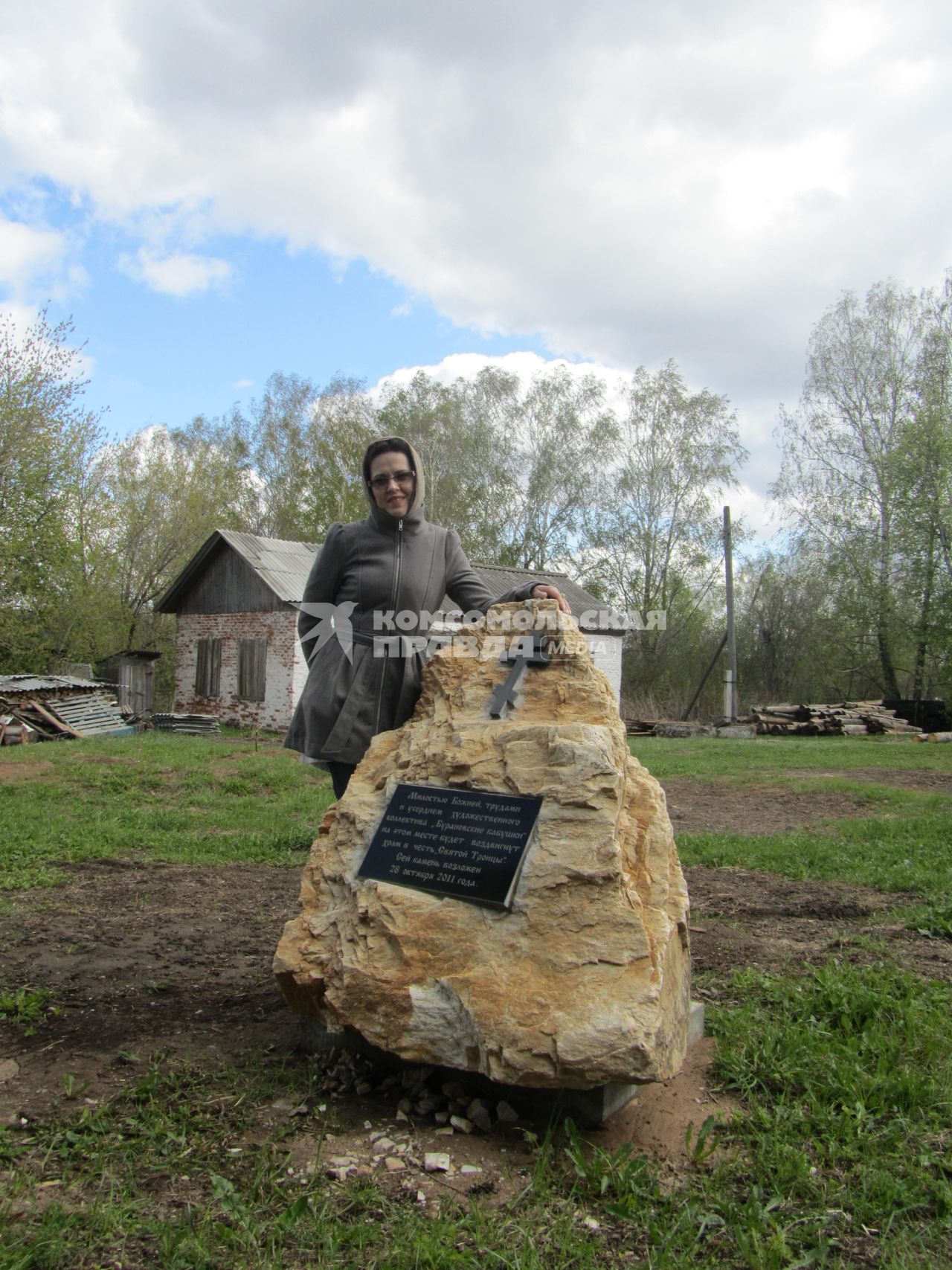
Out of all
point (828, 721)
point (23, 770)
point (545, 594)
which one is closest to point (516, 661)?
point (545, 594)

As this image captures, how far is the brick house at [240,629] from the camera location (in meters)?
18.5

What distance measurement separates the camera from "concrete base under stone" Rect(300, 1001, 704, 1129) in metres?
2.57

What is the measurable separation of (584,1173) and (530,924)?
631 mm

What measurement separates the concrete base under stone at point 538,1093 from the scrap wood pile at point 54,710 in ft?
47.5

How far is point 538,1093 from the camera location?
8.68ft

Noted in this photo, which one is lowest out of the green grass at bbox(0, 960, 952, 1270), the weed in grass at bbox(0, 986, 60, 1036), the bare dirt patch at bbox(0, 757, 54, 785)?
the green grass at bbox(0, 960, 952, 1270)

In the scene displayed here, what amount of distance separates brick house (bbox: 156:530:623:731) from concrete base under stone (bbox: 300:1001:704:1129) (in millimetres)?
15402

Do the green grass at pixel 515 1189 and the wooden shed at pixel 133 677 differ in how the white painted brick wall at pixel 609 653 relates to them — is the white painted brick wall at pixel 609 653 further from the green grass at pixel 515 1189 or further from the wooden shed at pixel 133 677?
the green grass at pixel 515 1189

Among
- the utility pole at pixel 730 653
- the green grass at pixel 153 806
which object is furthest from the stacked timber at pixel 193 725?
the utility pole at pixel 730 653

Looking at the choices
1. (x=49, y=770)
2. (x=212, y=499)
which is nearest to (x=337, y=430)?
(x=212, y=499)

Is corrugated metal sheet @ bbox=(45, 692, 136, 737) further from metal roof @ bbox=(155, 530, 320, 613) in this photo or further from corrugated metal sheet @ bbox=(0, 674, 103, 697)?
metal roof @ bbox=(155, 530, 320, 613)

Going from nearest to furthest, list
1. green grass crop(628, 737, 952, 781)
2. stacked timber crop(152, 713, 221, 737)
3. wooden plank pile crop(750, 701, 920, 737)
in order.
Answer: green grass crop(628, 737, 952, 781) < stacked timber crop(152, 713, 221, 737) < wooden plank pile crop(750, 701, 920, 737)

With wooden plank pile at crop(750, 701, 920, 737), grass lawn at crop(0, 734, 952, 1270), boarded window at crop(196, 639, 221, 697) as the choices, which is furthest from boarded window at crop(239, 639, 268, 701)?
grass lawn at crop(0, 734, 952, 1270)

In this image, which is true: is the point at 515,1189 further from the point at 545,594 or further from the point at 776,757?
the point at 776,757
